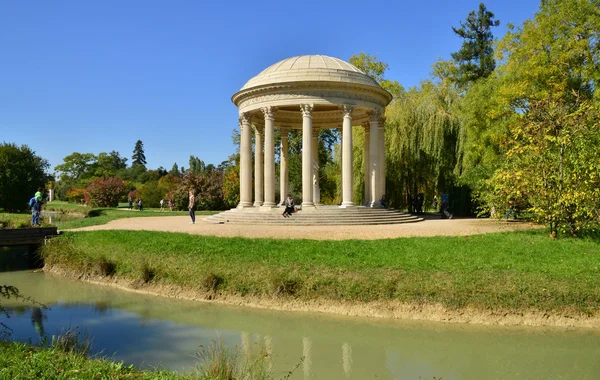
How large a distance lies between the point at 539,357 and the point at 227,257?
10.4 metres

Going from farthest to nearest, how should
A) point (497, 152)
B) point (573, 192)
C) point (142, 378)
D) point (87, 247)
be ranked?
point (497, 152), point (87, 247), point (573, 192), point (142, 378)

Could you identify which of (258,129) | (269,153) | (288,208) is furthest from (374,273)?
(258,129)

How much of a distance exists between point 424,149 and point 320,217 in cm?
1493

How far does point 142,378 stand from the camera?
7227mm

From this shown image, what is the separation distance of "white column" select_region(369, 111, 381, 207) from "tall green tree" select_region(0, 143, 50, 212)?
149ft

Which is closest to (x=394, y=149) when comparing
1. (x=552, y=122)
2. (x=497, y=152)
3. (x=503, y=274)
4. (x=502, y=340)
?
(x=497, y=152)

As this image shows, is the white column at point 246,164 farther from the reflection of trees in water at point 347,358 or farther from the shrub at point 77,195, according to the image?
the shrub at point 77,195

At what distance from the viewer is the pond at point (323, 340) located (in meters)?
9.68

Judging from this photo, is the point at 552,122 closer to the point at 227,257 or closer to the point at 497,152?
the point at 497,152

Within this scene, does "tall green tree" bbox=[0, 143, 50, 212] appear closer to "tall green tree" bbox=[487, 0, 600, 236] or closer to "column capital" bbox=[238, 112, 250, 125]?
"column capital" bbox=[238, 112, 250, 125]

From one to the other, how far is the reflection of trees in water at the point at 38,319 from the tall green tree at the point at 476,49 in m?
50.3

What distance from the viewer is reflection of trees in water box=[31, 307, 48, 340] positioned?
1182cm

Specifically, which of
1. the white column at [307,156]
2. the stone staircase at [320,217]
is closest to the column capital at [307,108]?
the white column at [307,156]

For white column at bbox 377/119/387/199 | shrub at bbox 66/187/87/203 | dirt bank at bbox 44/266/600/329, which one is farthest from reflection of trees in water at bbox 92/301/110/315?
shrub at bbox 66/187/87/203
